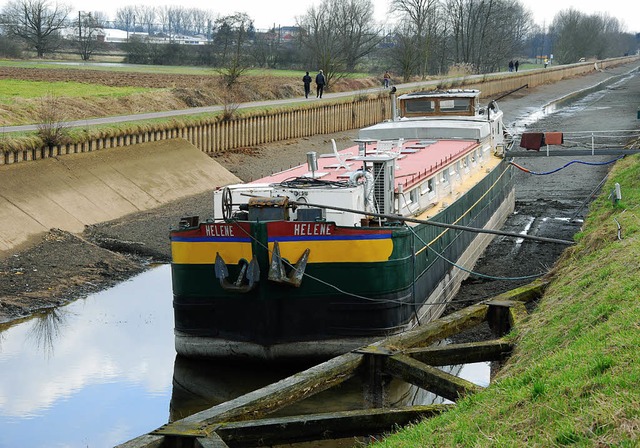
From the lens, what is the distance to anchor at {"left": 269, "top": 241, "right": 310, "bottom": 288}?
14.4 m

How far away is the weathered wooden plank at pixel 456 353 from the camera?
11.5 meters

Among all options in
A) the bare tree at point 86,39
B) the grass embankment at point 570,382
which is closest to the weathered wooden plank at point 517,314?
the grass embankment at point 570,382

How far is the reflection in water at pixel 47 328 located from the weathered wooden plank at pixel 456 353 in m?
8.01

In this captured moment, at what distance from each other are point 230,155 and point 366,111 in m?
18.4

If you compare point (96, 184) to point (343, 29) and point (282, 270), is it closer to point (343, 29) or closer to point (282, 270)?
point (282, 270)

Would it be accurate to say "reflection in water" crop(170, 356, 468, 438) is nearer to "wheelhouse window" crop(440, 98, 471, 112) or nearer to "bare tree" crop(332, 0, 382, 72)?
"wheelhouse window" crop(440, 98, 471, 112)

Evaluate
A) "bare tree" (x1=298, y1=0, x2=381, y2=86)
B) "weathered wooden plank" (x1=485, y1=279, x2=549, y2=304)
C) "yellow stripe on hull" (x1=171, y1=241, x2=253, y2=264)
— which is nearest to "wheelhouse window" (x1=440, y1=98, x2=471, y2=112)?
"weathered wooden plank" (x1=485, y1=279, x2=549, y2=304)

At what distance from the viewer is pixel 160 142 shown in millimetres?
33812

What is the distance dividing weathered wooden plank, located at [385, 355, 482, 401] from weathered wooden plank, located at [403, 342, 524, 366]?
11.5 inches

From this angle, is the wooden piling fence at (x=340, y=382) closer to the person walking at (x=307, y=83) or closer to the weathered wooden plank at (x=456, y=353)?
the weathered wooden plank at (x=456, y=353)

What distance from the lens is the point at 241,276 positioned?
14.7 m

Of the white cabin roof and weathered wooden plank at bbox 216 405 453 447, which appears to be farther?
the white cabin roof

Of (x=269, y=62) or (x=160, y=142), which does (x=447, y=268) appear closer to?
(x=160, y=142)

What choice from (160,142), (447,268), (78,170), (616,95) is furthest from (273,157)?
(616,95)
